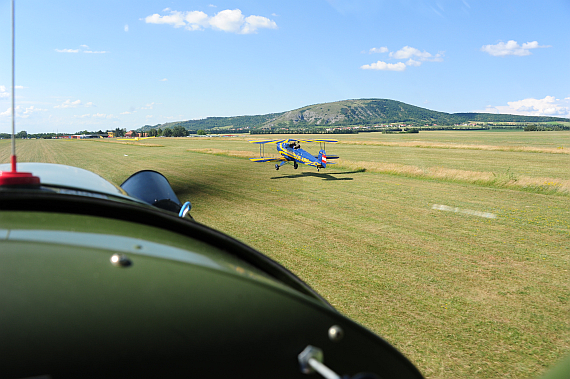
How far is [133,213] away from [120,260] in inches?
14.7

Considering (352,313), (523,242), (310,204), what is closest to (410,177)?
(310,204)

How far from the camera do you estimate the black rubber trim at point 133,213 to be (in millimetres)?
1247

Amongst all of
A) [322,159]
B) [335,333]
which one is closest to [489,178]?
[322,159]

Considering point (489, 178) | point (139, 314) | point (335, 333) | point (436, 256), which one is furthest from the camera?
point (489, 178)

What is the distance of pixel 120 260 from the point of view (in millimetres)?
1087

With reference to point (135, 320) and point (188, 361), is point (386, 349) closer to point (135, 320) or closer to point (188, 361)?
point (188, 361)

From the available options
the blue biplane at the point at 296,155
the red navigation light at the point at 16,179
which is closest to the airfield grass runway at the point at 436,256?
the red navigation light at the point at 16,179

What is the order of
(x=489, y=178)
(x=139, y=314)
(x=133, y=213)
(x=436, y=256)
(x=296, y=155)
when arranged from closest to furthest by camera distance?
(x=139, y=314), (x=133, y=213), (x=436, y=256), (x=489, y=178), (x=296, y=155)

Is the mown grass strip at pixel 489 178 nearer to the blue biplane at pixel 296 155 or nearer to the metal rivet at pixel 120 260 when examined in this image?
the blue biplane at pixel 296 155

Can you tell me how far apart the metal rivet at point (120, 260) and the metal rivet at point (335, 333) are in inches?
27.3

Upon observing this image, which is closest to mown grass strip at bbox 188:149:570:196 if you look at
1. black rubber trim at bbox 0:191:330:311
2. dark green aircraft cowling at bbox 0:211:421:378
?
black rubber trim at bbox 0:191:330:311

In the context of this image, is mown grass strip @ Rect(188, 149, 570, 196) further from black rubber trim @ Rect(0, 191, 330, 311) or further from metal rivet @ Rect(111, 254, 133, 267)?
metal rivet @ Rect(111, 254, 133, 267)

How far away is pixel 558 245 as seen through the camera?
24.6ft

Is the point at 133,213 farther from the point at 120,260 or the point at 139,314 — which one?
the point at 139,314
